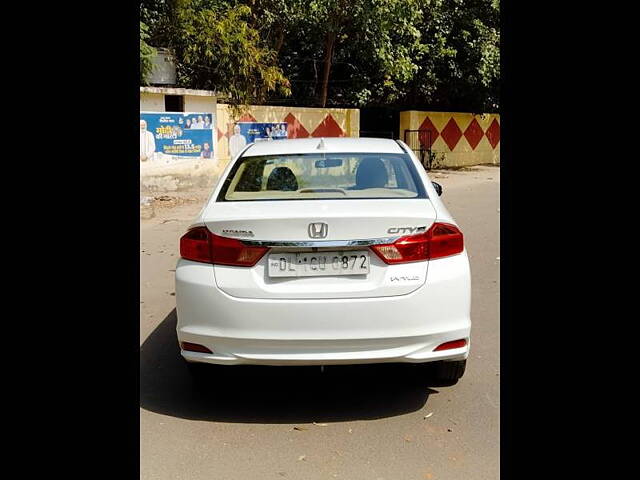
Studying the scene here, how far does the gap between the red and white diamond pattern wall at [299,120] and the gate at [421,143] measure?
2.74 m

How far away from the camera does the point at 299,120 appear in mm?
17688

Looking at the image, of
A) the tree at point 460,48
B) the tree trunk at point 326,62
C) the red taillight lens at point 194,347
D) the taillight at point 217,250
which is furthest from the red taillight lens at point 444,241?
the tree at point 460,48

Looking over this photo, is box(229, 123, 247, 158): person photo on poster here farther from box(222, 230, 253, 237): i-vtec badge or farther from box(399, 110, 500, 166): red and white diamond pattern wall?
box(222, 230, 253, 237): i-vtec badge

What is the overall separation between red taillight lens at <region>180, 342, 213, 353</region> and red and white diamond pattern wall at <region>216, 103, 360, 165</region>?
11826 mm

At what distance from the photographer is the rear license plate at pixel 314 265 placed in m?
3.44

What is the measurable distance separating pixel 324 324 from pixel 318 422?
0.64m

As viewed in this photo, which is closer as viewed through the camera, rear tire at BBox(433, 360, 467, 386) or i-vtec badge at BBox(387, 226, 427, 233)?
i-vtec badge at BBox(387, 226, 427, 233)

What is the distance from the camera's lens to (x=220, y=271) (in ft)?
11.5

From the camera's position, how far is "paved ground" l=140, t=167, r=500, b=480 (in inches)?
126

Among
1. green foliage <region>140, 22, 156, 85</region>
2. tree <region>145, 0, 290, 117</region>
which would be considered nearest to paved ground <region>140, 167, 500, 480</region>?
green foliage <region>140, 22, 156, 85</region>
